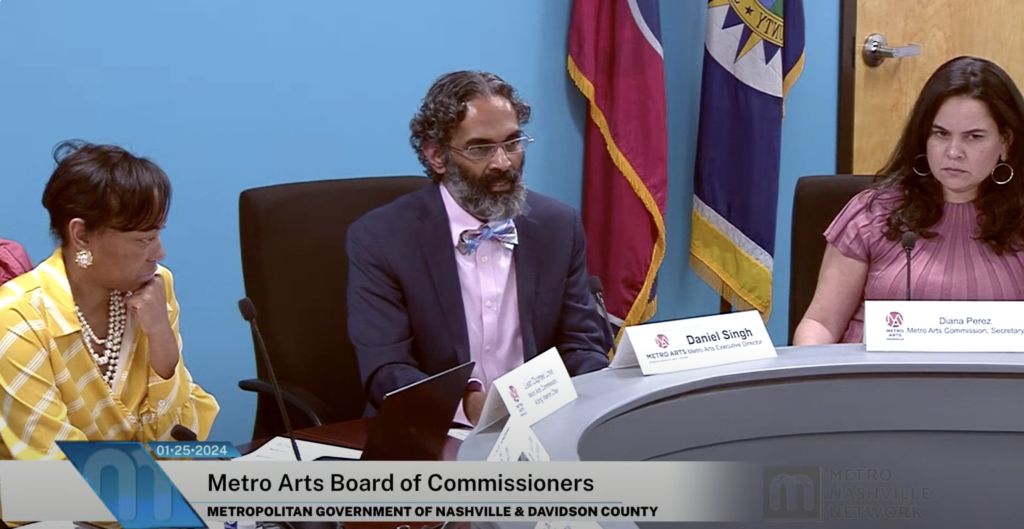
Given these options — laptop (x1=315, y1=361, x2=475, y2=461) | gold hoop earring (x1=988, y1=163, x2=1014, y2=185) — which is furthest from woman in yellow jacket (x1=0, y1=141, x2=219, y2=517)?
gold hoop earring (x1=988, y1=163, x2=1014, y2=185)

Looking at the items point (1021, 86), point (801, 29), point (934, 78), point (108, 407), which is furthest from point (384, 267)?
point (1021, 86)

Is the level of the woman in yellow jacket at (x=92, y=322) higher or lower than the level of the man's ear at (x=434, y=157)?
lower

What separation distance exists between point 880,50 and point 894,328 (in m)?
2.10

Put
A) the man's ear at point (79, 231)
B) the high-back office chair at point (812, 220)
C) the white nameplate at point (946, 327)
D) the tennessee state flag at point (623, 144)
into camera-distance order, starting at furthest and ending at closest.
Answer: the tennessee state flag at point (623, 144)
the high-back office chair at point (812, 220)
the white nameplate at point (946, 327)
the man's ear at point (79, 231)

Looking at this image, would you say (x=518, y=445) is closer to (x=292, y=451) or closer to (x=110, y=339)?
(x=292, y=451)

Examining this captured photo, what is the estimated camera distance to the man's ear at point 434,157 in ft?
6.93

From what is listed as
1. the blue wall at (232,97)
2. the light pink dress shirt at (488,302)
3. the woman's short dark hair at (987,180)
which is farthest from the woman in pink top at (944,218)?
the blue wall at (232,97)

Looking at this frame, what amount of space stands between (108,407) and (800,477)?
35.8 inches

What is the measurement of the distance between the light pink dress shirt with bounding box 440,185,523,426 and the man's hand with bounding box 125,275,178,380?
0.57 m

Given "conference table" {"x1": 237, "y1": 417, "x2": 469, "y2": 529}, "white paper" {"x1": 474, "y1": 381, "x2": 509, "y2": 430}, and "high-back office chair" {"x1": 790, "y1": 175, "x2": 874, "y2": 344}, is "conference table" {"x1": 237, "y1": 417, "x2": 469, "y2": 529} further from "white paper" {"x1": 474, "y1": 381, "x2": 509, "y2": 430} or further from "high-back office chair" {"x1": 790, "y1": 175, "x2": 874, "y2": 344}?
"high-back office chair" {"x1": 790, "y1": 175, "x2": 874, "y2": 344}

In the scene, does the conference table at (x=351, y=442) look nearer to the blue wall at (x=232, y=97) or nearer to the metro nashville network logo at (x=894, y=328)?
the blue wall at (x=232, y=97)

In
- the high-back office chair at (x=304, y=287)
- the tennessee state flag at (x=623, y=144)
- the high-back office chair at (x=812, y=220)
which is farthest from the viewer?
the tennessee state flag at (x=623, y=144)

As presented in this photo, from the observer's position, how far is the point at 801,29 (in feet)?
10.6

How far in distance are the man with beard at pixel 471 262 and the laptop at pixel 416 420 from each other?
2.38 feet
